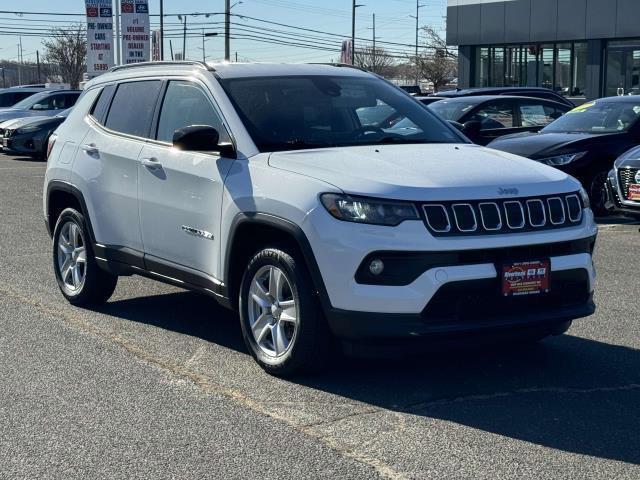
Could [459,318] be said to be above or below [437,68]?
below

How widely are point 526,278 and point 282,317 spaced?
1.34 m

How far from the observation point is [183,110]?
6867 mm

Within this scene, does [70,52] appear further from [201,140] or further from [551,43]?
[201,140]

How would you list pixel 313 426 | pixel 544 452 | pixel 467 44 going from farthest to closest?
Result: pixel 467 44, pixel 313 426, pixel 544 452

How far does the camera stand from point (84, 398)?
554 centimetres

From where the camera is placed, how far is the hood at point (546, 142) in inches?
531

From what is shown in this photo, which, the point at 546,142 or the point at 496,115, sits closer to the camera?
the point at 546,142

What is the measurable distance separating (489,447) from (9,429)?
228cm

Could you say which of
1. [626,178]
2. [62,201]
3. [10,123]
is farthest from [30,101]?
[62,201]

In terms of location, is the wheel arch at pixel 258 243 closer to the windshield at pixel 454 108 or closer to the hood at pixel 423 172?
the hood at pixel 423 172

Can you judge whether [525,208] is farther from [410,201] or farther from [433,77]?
[433,77]

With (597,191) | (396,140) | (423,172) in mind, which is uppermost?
(396,140)

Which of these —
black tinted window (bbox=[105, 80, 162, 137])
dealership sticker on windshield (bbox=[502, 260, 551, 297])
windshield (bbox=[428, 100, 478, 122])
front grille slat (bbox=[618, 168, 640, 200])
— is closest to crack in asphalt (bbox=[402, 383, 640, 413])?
dealership sticker on windshield (bbox=[502, 260, 551, 297])

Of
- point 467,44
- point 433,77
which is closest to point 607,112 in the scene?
point 467,44
